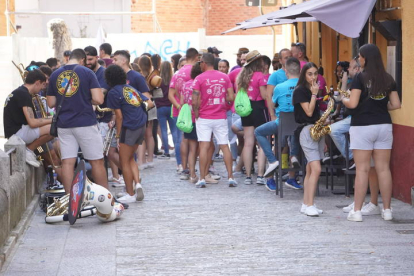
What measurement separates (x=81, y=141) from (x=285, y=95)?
2878 mm

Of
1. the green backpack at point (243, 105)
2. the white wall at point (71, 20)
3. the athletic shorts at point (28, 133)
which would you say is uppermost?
the white wall at point (71, 20)

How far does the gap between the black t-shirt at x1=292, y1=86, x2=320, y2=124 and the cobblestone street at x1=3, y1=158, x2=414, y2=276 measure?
1.12m

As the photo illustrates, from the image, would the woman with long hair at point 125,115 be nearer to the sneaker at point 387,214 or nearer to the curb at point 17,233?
the curb at point 17,233

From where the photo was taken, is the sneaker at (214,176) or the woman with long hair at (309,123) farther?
the sneaker at (214,176)

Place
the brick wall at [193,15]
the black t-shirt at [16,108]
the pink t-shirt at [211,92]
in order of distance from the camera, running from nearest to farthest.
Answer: the black t-shirt at [16,108] < the pink t-shirt at [211,92] < the brick wall at [193,15]

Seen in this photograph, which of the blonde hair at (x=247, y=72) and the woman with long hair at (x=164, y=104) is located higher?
the blonde hair at (x=247, y=72)

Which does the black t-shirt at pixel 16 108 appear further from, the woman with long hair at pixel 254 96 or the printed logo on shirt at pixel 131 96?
the woman with long hair at pixel 254 96

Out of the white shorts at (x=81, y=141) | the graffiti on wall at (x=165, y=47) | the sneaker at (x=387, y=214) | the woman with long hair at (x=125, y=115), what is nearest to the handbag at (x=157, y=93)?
the woman with long hair at (x=125, y=115)

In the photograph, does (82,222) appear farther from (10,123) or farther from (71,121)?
(10,123)

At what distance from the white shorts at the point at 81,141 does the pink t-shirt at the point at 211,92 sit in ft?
7.99

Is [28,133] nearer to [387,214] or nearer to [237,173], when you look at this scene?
[237,173]

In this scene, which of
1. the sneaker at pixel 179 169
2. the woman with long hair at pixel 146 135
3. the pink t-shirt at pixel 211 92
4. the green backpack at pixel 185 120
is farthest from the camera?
the woman with long hair at pixel 146 135

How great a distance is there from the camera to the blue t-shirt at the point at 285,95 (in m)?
11.0

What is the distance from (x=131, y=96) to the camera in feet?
34.8
